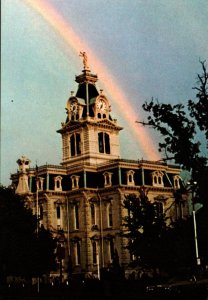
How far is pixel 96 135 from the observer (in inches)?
3423

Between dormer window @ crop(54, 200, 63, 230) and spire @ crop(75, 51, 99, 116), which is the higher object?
spire @ crop(75, 51, 99, 116)

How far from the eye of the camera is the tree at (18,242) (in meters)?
48.2

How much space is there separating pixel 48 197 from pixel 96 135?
11939 mm

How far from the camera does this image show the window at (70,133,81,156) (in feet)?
289

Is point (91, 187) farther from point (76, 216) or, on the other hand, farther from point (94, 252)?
point (94, 252)

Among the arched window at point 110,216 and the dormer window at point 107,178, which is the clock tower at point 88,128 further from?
the arched window at point 110,216

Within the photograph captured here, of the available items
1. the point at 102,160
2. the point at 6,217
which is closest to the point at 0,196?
the point at 6,217

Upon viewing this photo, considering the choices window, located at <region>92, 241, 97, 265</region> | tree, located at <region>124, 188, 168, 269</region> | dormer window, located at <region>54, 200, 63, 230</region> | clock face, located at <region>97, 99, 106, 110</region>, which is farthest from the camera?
clock face, located at <region>97, 99, 106, 110</region>

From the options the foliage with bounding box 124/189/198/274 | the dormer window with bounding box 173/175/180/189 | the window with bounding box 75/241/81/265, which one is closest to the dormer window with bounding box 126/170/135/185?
the dormer window with bounding box 173/175/180/189

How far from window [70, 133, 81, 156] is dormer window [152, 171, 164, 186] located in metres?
12.0

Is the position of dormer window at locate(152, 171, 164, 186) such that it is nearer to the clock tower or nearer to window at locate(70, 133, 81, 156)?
the clock tower

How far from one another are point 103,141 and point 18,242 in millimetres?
39859

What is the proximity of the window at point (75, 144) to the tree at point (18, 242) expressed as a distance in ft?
105

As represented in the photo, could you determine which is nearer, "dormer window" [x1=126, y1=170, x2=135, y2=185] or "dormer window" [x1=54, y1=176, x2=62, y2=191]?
"dormer window" [x1=126, y1=170, x2=135, y2=185]
